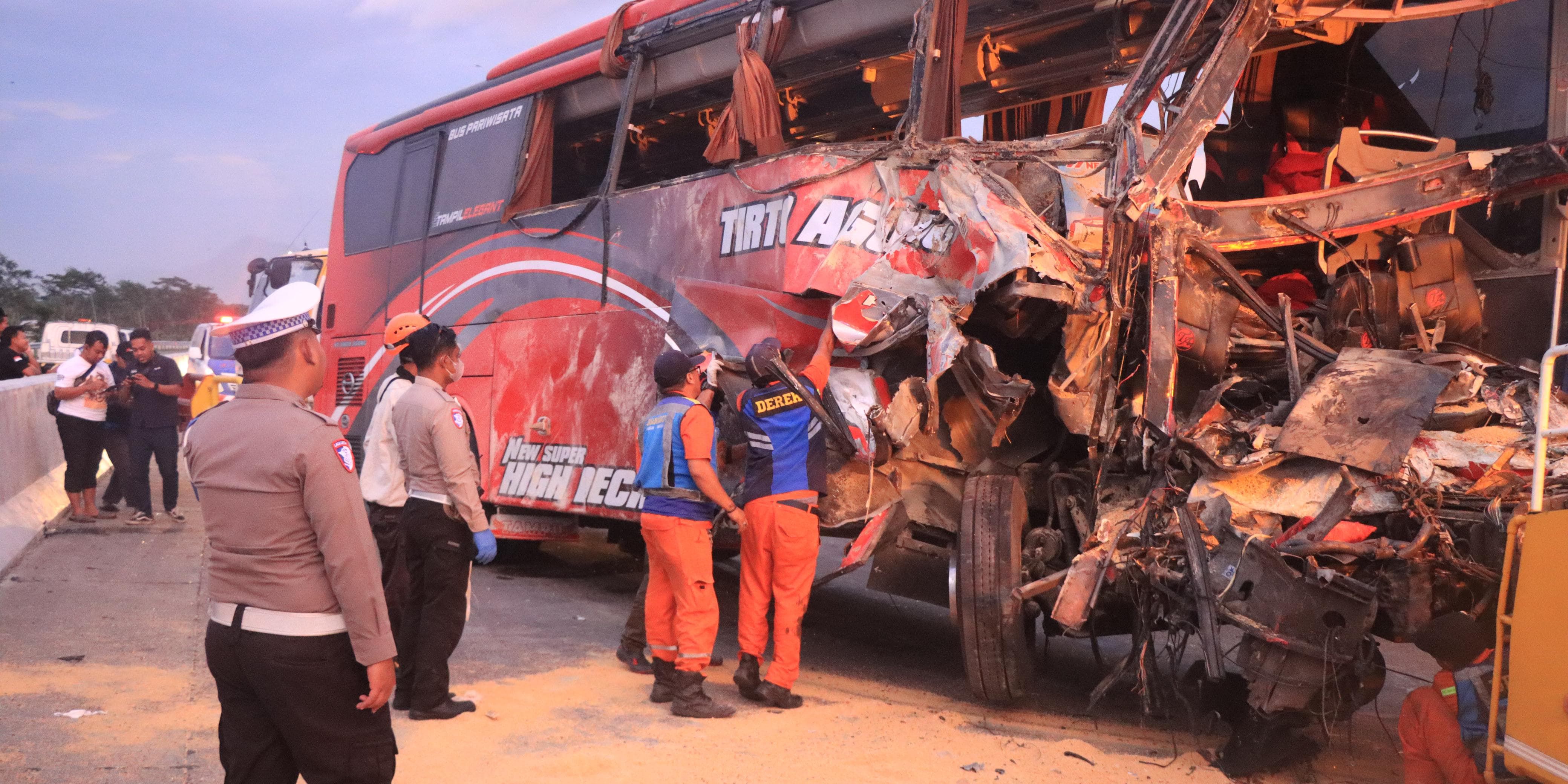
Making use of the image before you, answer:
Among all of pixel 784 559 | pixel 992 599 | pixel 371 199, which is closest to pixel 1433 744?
pixel 992 599

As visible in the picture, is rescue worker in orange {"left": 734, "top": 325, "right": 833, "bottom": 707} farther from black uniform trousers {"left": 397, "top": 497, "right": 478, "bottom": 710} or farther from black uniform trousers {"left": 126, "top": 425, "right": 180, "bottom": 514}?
black uniform trousers {"left": 126, "top": 425, "right": 180, "bottom": 514}

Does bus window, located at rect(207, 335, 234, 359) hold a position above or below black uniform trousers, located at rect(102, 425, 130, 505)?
above

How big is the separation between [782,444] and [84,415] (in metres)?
7.07

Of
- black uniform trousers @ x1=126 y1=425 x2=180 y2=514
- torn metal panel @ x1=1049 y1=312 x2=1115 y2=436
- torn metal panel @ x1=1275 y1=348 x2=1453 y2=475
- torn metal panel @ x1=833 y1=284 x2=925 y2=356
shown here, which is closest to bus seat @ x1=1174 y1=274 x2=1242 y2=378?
torn metal panel @ x1=1049 y1=312 x2=1115 y2=436

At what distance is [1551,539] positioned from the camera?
3061mm

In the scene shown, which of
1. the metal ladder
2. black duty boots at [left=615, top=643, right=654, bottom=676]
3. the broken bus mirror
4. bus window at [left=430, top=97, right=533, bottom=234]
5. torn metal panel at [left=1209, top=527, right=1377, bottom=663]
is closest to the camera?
the metal ladder

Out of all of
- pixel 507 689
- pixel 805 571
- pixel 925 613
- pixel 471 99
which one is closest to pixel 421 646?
pixel 507 689

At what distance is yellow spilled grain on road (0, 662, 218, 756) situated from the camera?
4336 mm

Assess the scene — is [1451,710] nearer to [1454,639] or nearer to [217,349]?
[1454,639]

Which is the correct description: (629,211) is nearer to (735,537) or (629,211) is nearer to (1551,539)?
(735,537)

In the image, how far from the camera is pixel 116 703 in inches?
188

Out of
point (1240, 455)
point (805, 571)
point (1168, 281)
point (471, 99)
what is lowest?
point (805, 571)

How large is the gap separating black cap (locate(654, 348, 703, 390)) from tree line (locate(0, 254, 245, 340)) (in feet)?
121

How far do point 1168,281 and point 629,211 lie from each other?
3.49 metres
